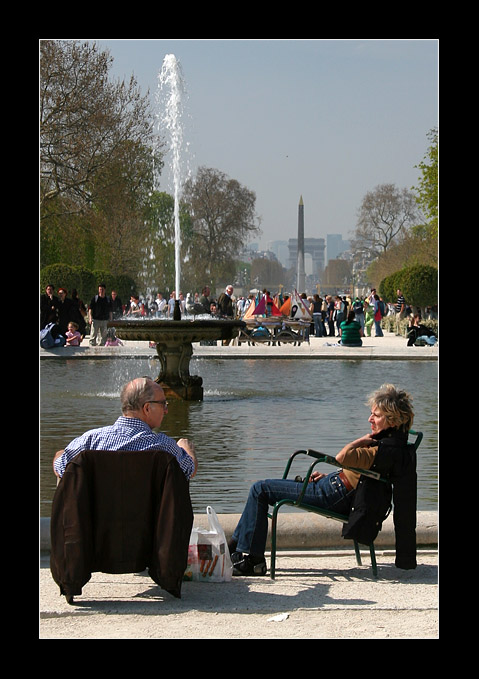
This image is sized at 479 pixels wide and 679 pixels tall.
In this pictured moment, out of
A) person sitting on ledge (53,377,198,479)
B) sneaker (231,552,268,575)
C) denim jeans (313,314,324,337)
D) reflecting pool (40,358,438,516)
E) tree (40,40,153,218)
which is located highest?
tree (40,40,153,218)

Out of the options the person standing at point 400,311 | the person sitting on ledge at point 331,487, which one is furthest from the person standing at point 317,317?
the person sitting on ledge at point 331,487

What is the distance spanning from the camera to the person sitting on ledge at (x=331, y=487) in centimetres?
572

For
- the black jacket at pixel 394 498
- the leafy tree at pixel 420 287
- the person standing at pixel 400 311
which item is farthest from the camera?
the leafy tree at pixel 420 287

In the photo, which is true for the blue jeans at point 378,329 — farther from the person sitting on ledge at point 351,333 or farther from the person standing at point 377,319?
the person sitting on ledge at point 351,333

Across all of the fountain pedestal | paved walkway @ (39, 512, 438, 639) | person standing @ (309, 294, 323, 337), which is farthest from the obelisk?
paved walkway @ (39, 512, 438, 639)

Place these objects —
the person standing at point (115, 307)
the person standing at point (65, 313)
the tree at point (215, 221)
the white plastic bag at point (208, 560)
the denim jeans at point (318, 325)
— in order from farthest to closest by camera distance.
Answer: the tree at point (215, 221), the denim jeans at point (318, 325), the person standing at point (115, 307), the person standing at point (65, 313), the white plastic bag at point (208, 560)

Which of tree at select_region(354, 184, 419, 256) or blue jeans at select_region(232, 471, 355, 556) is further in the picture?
tree at select_region(354, 184, 419, 256)

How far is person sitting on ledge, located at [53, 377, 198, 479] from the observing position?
5219 mm

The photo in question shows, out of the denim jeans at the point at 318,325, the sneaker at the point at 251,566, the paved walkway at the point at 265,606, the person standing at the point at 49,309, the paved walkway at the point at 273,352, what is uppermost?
the person standing at the point at 49,309

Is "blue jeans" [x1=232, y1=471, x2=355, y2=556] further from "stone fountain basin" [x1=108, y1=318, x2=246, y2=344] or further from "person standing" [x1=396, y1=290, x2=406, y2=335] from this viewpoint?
"person standing" [x1=396, y1=290, x2=406, y2=335]

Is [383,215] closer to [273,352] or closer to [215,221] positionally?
[215,221]

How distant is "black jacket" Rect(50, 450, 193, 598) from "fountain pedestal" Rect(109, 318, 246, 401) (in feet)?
31.4

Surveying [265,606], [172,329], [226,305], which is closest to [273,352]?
[226,305]
